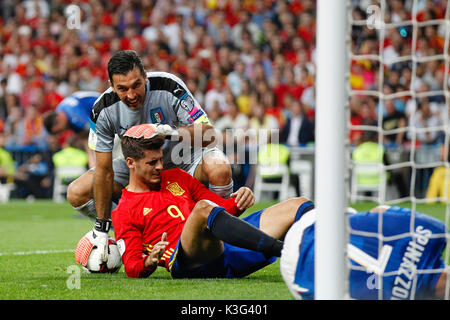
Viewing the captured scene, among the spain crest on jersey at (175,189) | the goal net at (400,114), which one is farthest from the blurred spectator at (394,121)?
the spain crest on jersey at (175,189)

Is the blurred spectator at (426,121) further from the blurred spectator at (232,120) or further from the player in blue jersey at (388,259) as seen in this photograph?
the player in blue jersey at (388,259)

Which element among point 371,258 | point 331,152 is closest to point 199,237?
point 371,258

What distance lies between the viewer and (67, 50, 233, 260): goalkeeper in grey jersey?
210 inches

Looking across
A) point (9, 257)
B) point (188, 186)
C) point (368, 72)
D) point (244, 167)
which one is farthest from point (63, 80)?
point (188, 186)

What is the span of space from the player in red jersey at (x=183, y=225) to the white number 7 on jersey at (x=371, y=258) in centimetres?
72

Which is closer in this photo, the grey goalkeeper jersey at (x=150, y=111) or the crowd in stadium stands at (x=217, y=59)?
the grey goalkeeper jersey at (x=150, y=111)

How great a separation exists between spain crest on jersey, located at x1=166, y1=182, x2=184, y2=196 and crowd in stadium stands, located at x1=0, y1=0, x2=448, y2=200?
8.09m

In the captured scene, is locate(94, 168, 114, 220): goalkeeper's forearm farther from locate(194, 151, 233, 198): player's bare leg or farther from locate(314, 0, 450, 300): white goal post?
locate(314, 0, 450, 300): white goal post

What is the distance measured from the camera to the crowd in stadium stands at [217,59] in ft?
45.1

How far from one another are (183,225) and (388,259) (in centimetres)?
161

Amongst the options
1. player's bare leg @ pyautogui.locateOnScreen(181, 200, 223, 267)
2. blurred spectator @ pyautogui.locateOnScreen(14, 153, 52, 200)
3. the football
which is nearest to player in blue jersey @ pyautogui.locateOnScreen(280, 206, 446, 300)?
player's bare leg @ pyautogui.locateOnScreen(181, 200, 223, 267)

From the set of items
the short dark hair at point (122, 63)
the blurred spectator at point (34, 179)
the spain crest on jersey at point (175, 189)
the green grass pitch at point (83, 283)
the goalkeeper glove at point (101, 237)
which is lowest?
the blurred spectator at point (34, 179)

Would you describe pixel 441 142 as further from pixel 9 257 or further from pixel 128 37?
pixel 9 257

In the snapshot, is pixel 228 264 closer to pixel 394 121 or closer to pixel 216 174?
pixel 216 174
